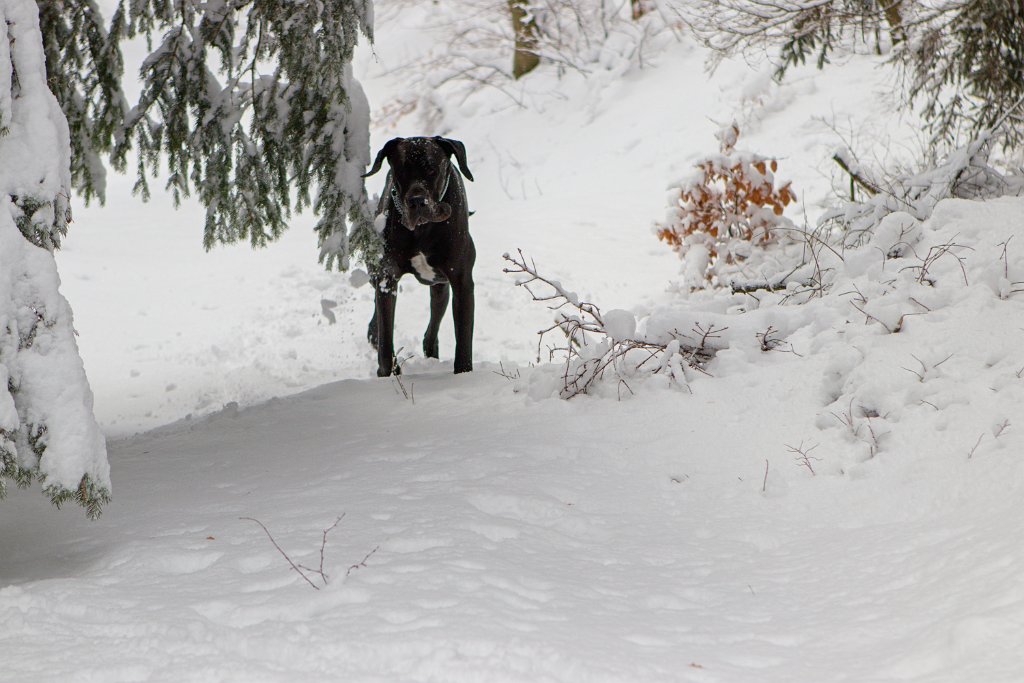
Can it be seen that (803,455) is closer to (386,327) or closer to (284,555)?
(284,555)

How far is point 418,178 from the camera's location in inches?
195

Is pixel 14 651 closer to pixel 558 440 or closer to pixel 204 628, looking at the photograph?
pixel 204 628

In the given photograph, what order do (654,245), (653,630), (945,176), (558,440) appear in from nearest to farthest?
(653,630), (558,440), (945,176), (654,245)

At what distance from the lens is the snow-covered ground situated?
1938 mm

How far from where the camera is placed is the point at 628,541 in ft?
9.12

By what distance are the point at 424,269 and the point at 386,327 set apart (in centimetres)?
43

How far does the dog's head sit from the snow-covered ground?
36.1 inches

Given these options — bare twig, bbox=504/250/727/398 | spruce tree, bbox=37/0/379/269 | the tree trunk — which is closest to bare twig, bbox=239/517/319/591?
bare twig, bbox=504/250/727/398

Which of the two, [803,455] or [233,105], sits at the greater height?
[233,105]

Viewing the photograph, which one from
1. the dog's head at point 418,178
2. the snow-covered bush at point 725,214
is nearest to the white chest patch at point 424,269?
the dog's head at point 418,178

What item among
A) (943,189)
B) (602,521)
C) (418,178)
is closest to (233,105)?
(418,178)

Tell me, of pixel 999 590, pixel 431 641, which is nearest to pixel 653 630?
pixel 431 641

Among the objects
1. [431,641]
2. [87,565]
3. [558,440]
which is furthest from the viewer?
[558,440]

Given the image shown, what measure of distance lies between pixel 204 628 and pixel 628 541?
1271 mm
